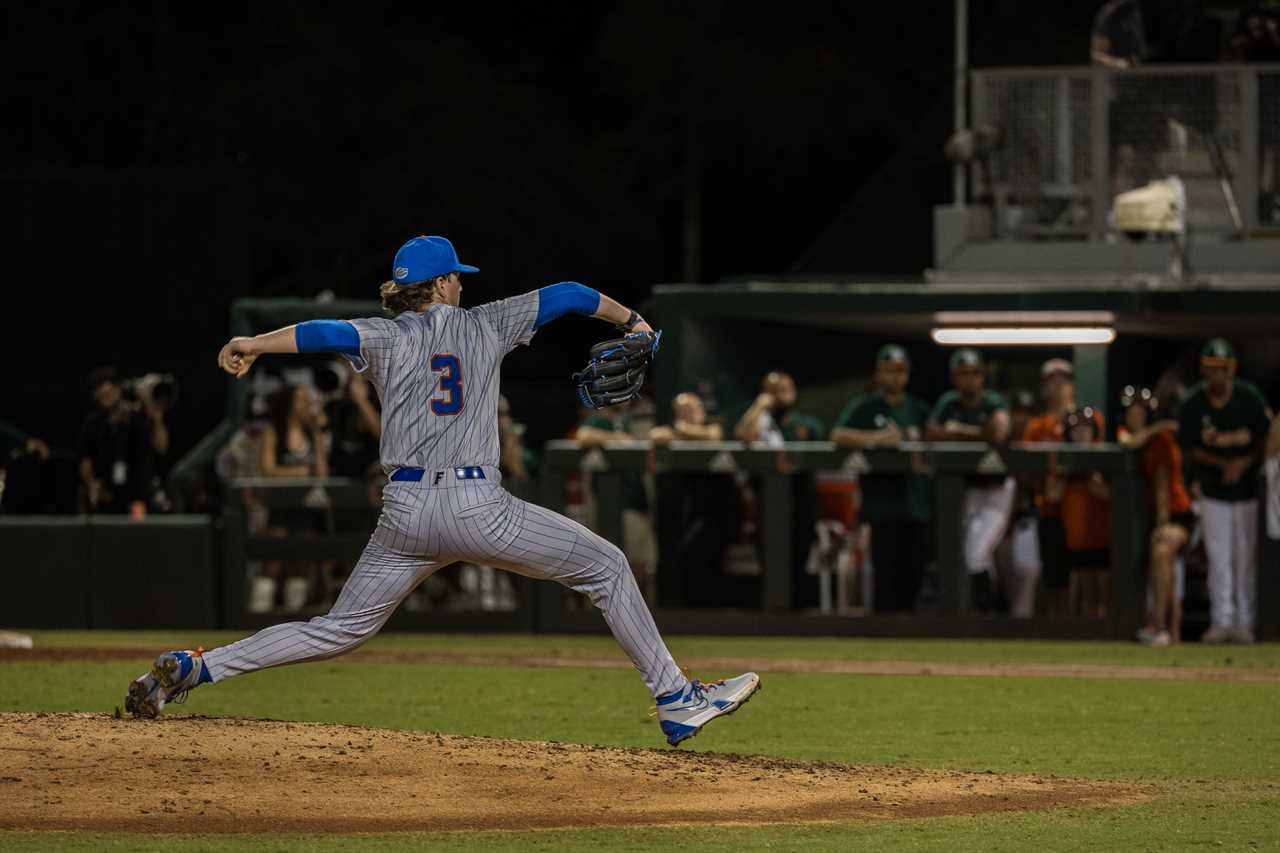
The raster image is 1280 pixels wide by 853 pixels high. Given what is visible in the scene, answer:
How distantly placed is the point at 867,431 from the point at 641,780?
8151mm

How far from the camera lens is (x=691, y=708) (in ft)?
27.6

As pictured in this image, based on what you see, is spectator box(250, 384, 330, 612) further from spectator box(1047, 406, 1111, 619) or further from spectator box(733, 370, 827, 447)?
spectator box(1047, 406, 1111, 619)

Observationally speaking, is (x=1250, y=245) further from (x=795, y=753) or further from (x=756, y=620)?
(x=795, y=753)

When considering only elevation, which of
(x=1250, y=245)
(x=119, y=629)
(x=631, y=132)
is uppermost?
(x=631, y=132)

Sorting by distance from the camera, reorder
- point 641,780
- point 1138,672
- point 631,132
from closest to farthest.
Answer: point 641,780 → point 1138,672 → point 631,132

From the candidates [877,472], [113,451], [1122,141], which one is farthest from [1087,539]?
[113,451]

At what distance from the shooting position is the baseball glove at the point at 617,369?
8.62m

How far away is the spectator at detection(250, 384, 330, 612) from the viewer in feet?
54.3

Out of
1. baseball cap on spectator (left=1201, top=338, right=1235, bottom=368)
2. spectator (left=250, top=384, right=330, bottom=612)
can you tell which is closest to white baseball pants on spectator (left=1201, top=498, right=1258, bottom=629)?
baseball cap on spectator (left=1201, top=338, right=1235, bottom=368)

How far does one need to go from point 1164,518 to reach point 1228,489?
468 millimetres

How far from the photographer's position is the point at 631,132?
39.8 metres

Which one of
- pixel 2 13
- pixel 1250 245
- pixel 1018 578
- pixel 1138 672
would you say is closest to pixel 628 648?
pixel 1138 672

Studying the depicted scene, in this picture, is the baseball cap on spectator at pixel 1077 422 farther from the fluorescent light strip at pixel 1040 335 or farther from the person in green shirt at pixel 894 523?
the fluorescent light strip at pixel 1040 335

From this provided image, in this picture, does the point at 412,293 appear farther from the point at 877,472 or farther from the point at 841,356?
the point at 841,356
